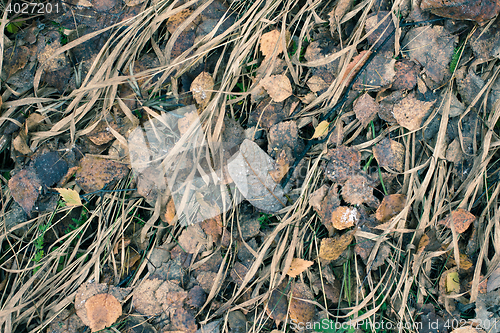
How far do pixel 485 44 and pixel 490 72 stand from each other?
0.38 ft

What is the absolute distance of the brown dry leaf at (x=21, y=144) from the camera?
4.26 ft

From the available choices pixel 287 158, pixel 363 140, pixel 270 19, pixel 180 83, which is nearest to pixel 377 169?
pixel 363 140

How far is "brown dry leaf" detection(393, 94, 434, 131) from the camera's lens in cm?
126

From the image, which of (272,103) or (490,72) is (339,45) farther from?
(490,72)

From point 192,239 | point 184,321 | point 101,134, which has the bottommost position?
point 184,321

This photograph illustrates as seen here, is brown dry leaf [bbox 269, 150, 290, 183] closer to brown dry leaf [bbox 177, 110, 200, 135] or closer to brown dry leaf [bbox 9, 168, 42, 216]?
brown dry leaf [bbox 177, 110, 200, 135]

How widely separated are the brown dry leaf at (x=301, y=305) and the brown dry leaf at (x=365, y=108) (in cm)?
74

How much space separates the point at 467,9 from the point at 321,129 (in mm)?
702

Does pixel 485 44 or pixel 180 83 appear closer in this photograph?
pixel 485 44

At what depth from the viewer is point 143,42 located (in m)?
1.33

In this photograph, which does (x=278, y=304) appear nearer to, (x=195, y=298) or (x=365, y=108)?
(x=195, y=298)

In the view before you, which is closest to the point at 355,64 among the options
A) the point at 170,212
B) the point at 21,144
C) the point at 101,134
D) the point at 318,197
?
the point at 318,197

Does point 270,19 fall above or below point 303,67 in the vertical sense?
above

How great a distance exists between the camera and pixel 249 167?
127cm
